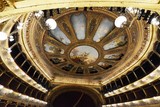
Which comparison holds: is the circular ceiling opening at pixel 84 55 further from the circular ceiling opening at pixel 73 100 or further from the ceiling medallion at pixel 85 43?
the circular ceiling opening at pixel 73 100

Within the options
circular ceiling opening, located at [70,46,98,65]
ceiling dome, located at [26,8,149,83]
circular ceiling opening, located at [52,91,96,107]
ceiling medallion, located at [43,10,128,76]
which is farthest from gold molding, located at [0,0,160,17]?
circular ceiling opening, located at [52,91,96,107]

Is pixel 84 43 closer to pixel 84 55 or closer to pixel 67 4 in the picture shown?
pixel 84 55

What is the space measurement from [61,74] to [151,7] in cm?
1278

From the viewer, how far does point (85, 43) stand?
13.8 metres

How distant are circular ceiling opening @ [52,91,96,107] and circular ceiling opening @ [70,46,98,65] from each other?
4113 mm

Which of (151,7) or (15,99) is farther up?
(15,99)

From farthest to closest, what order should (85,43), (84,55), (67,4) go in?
(84,55) < (85,43) < (67,4)

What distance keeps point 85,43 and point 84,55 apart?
1.33m

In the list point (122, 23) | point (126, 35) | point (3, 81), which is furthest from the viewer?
point (126, 35)

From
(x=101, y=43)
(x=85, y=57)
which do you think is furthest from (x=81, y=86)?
(x=101, y=43)

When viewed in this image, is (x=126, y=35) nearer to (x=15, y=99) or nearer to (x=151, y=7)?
(x=15, y=99)

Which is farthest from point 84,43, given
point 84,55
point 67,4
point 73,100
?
point 67,4

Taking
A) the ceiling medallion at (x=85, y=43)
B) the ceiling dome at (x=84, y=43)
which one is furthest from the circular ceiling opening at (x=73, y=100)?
the ceiling medallion at (x=85, y=43)

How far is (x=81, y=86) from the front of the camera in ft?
58.3
